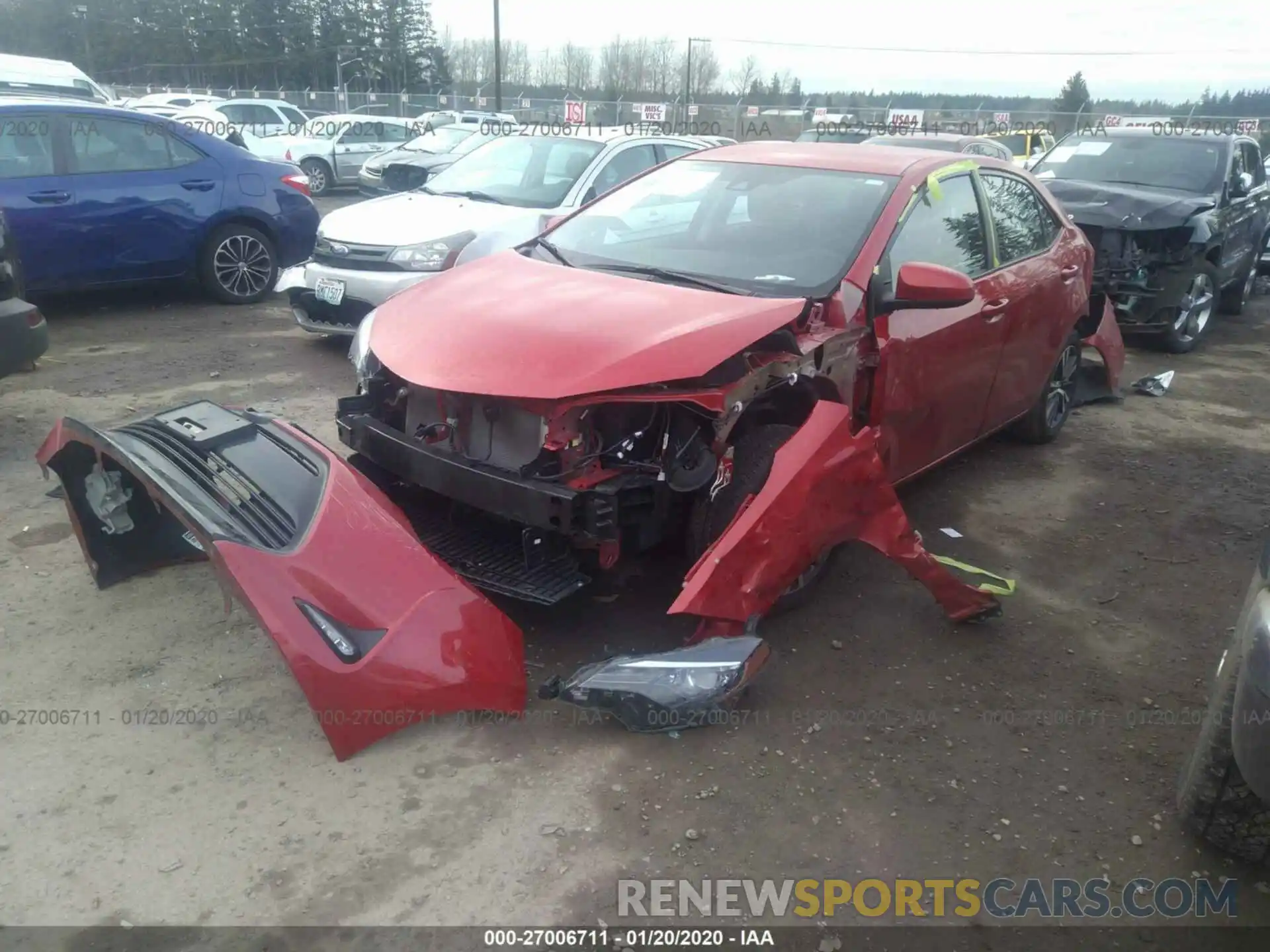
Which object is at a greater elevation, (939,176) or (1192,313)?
(939,176)

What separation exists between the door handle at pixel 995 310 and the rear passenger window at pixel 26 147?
22.1ft

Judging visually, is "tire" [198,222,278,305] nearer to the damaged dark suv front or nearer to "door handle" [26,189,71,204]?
"door handle" [26,189,71,204]

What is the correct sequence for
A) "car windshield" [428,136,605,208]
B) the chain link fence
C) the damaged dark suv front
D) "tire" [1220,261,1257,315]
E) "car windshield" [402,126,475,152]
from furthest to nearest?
the chain link fence < "car windshield" [402,126,475,152] < "tire" [1220,261,1257,315] < the damaged dark suv front < "car windshield" [428,136,605,208]

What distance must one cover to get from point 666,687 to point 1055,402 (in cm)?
390

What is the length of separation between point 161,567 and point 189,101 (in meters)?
22.9

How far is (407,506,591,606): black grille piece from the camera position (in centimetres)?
325

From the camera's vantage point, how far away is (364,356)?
3.89 meters

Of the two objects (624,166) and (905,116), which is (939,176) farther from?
(905,116)

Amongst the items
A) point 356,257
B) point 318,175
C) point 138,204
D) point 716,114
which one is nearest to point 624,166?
point 356,257

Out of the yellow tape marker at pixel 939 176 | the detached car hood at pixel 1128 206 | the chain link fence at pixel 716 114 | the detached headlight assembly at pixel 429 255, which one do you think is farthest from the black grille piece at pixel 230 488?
the chain link fence at pixel 716 114

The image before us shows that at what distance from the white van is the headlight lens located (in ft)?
35.0

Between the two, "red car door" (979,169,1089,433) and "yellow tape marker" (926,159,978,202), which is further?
"red car door" (979,169,1089,433)

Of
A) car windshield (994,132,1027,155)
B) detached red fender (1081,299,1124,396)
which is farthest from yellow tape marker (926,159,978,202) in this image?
car windshield (994,132,1027,155)

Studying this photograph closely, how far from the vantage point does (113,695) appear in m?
3.13
